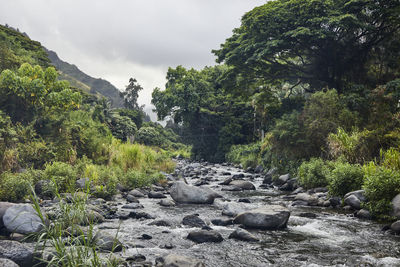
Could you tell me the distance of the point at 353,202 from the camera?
28.0ft

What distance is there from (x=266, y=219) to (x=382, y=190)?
10.1 ft

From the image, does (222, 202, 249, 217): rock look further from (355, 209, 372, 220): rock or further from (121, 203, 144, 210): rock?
(355, 209, 372, 220): rock

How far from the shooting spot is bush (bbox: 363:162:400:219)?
720cm

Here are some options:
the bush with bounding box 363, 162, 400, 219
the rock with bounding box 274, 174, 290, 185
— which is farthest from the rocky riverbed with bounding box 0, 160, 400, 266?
the rock with bounding box 274, 174, 290, 185

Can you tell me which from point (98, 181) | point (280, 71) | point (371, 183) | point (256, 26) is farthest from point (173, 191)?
point (280, 71)

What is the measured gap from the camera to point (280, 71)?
68.4ft

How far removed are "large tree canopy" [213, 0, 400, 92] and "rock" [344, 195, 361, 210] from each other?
10561 millimetres

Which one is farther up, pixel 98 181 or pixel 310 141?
pixel 310 141

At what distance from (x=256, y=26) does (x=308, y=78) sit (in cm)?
547

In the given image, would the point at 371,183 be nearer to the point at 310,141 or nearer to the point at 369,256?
the point at 369,256

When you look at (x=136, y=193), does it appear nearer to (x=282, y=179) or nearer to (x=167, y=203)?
(x=167, y=203)

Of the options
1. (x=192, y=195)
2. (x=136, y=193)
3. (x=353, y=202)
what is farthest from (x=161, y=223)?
(x=353, y=202)

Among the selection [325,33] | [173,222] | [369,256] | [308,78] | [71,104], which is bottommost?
[173,222]

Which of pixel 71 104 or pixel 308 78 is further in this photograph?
pixel 308 78
